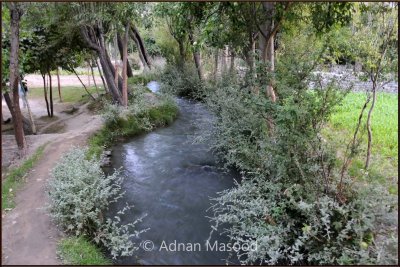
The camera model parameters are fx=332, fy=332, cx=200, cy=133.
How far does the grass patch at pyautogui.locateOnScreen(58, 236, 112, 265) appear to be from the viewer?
457 cm

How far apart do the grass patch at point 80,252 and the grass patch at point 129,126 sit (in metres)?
4.02

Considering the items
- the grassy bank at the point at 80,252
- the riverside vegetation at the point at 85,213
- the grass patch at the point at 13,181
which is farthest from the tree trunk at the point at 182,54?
the grassy bank at the point at 80,252

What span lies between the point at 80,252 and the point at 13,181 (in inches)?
122

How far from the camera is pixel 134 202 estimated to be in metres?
6.88

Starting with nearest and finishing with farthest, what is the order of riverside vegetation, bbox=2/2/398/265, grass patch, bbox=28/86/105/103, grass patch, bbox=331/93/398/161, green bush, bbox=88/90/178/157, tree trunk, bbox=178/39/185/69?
riverside vegetation, bbox=2/2/398/265
grass patch, bbox=331/93/398/161
green bush, bbox=88/90/178/157
grass patch, bbox=28/86/105/103
tree trunk, bbox=178/39/185/69

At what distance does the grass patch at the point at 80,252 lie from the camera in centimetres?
457

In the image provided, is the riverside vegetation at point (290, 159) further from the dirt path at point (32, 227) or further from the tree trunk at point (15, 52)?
the dirt path at point (32, 227)

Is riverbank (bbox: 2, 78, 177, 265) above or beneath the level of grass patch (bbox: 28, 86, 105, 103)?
beneath

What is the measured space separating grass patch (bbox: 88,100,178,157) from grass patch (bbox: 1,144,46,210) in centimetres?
143

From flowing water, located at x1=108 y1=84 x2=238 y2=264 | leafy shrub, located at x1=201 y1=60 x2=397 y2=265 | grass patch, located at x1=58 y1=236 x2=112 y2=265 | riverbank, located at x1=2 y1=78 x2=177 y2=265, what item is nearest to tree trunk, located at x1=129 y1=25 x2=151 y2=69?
riverbank, located at x1=2 y1=78 x2=177 y2=265

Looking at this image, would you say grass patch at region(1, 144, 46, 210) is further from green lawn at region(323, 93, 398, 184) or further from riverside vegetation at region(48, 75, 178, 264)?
green lawn at region(323, 93, 398, 184)

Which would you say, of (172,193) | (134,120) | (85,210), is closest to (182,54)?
(134,120)

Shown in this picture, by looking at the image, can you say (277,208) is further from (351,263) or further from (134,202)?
(134,202)

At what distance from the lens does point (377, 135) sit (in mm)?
7395
